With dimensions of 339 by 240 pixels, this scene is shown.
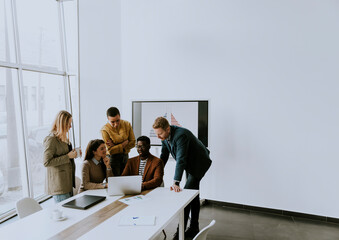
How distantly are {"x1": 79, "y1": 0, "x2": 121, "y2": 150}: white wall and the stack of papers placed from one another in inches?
126

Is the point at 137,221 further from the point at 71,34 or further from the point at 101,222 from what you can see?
the point at 71,34

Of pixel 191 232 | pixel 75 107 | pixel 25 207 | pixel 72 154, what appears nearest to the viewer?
pixel 25 207

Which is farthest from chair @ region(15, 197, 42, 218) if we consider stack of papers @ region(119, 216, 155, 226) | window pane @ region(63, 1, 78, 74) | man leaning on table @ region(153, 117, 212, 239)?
window pane @ region(63, 1, 78, 74)

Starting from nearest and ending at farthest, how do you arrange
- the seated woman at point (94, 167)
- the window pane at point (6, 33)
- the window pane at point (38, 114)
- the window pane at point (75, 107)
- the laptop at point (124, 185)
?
the laptop at point (124, 185)
the seated woman at point (94, 167)
the window pane at point (6, 33)
the window pane at point (38, 114)
the window pane at point (75, 107)

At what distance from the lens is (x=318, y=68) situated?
400cm

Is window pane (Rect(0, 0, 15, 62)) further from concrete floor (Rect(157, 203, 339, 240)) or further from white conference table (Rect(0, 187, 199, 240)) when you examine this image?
concrete floor (Rect(157, 203, 339, 240))

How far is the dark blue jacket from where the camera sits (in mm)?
3291

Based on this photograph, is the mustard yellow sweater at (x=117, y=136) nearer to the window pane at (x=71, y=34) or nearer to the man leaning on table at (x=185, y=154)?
the man leaning on table at (x=185, y=154)

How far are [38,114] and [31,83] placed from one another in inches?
22.0

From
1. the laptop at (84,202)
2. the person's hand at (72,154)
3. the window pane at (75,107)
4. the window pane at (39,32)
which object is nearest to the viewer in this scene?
the laptop at (84,202)

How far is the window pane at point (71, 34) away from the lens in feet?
17.7

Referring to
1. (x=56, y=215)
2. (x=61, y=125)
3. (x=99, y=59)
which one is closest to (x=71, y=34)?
(x=99, y=59)

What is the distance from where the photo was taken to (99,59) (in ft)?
17.3

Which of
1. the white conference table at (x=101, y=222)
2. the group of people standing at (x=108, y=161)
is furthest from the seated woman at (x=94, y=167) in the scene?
the white conference table at (x=101, y=222)
